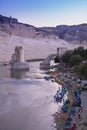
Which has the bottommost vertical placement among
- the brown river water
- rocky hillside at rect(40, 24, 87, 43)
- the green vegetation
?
the brown river water

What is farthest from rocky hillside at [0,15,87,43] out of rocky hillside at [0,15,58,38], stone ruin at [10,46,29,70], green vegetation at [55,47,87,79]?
green vegetation at [55,47,87,79]

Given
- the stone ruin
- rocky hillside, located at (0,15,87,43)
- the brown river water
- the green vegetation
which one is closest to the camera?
the brown river water


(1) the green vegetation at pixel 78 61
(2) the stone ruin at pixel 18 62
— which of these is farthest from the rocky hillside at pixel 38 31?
(1) the green vegetation at pixel 78 61

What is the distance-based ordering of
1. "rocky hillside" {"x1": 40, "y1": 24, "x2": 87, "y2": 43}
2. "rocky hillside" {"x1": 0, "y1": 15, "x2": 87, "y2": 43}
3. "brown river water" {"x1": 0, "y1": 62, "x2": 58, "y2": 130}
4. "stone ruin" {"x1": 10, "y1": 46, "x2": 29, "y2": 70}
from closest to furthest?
"brown river water" {"x1": 0, "y1": 62, "x2": 58, "y2": 130}
"stone ruin" {"x1": 10, "y1": 46, "x2": 29, "y2": 70}
"rocky hillside" {"x1": 0, "y1": 15, "x2": 87, "y2": 43}
"rocky hillside" {"x1": 40, "y1": 24, "x2": 87, "y2": 43}

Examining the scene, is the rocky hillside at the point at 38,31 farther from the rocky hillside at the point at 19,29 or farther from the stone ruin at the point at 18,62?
the stone ruin at the point at 18,62

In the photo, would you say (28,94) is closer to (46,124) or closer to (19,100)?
(19,100)

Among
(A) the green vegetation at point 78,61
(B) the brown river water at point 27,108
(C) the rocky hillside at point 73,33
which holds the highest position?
(C) the rocky hillside at point 73,33

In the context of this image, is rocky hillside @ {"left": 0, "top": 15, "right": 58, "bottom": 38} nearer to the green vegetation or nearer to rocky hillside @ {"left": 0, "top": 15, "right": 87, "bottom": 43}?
rocky hillside @ {"left": 0, "top": 15, "right": 87, "bottom": 43}

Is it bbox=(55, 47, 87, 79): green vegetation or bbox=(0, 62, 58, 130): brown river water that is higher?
bbox=(55, 47, 87, 79): green vegetation

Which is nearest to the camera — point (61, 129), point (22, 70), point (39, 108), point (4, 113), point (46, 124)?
point (61, 129)

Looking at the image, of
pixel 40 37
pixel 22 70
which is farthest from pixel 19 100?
pixel 40 37

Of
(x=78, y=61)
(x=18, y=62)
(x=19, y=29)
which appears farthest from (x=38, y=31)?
(x=78, y=61)
